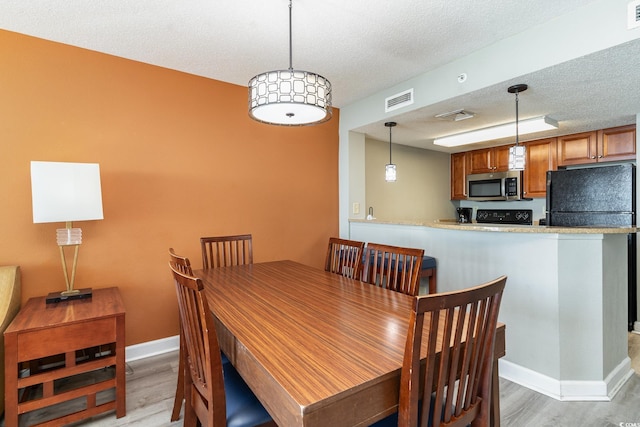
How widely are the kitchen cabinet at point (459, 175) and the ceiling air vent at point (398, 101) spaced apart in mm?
2415

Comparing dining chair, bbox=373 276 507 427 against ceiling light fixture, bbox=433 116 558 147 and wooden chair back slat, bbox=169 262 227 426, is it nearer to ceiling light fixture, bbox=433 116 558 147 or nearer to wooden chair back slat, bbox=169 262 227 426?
wooden chair back slat, bbox=169 262 227 426

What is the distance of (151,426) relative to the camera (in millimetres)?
1778

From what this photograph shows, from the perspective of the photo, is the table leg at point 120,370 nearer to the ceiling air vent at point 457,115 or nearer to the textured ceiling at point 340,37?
the textured ceiling at point 340,37

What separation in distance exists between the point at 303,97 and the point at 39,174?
165 centimetres

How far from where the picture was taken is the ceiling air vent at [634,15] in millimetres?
1672

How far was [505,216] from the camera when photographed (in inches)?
182

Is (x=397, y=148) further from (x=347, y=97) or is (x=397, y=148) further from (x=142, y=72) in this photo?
(x=142, y=72)

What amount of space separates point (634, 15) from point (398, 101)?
159 cm

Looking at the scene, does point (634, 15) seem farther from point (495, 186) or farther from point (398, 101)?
point (495, 186)

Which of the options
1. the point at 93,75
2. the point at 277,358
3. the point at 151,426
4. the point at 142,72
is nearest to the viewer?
the point at 277,358

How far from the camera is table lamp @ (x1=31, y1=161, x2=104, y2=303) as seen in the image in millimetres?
1883

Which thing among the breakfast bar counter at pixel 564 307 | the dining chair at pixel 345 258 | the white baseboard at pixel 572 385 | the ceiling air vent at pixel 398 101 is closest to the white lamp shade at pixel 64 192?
the dining chair at pixel 345 258

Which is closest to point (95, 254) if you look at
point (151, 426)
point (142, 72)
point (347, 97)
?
point (151, 426)

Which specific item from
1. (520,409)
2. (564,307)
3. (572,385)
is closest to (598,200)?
(564,307)
